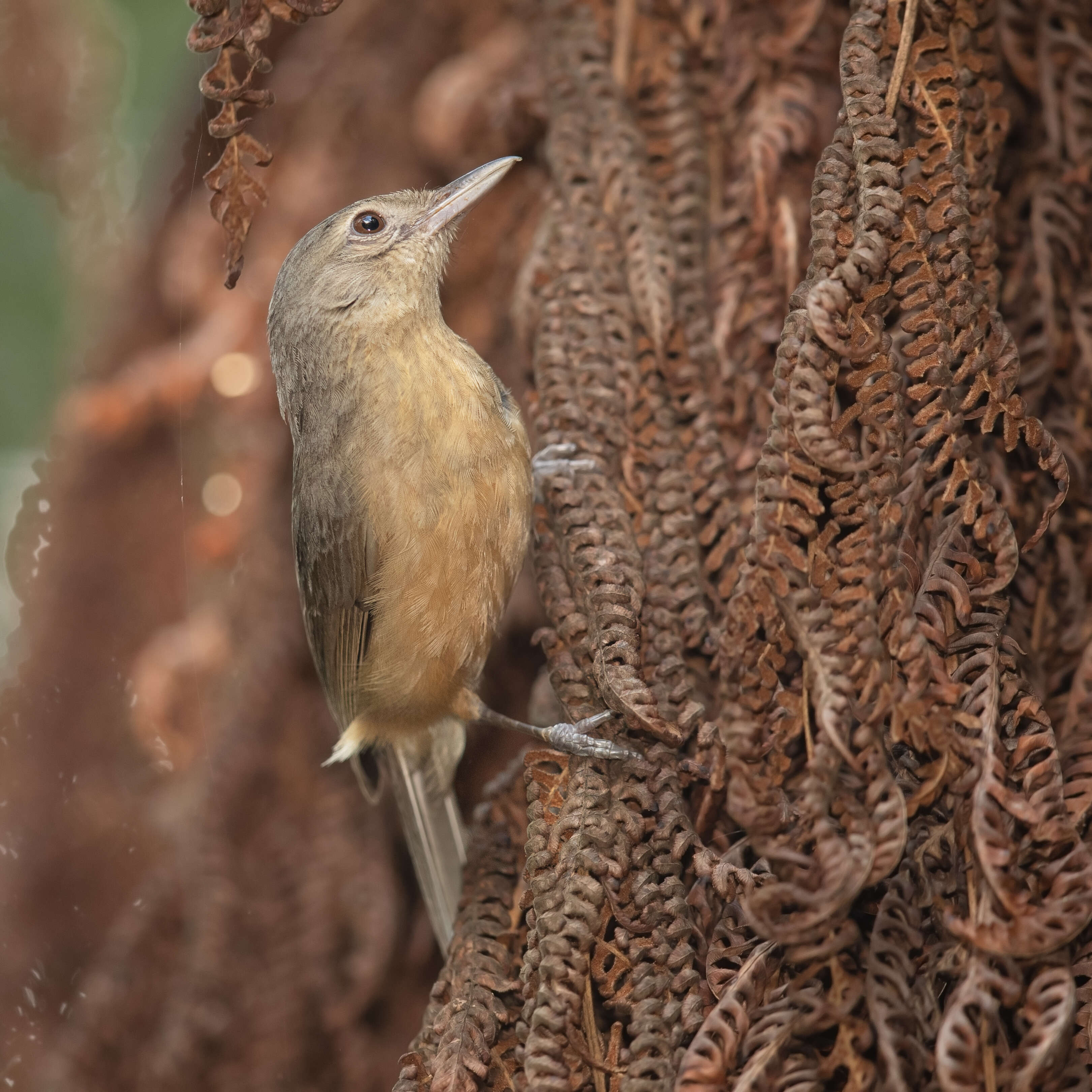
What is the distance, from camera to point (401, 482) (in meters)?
2.47

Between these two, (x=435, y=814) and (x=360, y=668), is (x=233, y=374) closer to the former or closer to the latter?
(x=360, y=668)

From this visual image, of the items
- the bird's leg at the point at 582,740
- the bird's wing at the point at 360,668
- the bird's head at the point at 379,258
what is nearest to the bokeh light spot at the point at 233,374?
the bird's head at the point at 379,258

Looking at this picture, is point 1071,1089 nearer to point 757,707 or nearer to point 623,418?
point 757,707

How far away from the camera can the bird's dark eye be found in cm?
238

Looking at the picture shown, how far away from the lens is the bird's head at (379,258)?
2373mm

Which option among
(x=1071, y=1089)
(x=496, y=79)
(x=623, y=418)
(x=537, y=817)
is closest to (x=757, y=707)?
(x=537, y=817)

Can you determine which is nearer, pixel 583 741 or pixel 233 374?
pixel 583 741

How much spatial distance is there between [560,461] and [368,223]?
0.74 metres

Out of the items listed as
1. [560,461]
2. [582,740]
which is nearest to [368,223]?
[560,461]

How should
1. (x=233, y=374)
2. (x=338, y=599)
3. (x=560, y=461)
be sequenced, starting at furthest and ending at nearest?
1. (x=233, y=374)
2. (x=338, y=599)
3. (x=560, y=461)

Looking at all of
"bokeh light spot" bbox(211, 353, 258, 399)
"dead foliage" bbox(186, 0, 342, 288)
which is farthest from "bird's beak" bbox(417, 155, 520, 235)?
"bokeh light spot" bbox(211, 353, 258, 399)

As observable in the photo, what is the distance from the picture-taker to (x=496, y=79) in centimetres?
283

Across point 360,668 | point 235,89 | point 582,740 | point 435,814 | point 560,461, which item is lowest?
point 435,814

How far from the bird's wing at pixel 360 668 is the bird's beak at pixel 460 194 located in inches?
27.1
